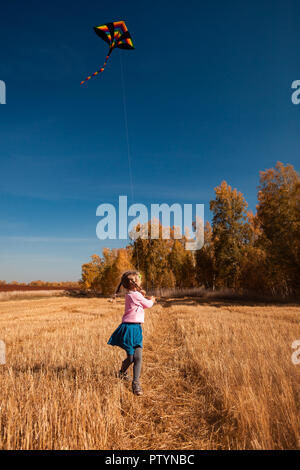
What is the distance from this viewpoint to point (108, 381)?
15.0 feet

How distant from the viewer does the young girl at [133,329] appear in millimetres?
4449

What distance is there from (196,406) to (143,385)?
52.1 inches

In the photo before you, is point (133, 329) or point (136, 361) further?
point (133, 329)

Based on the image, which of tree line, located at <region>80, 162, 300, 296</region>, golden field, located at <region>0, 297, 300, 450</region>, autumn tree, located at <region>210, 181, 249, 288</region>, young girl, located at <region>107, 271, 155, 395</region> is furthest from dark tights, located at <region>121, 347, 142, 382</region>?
autumn tree, located at <region>210, 181, 249, 288</region>

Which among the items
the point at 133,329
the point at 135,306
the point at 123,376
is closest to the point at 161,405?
the point at 123,376

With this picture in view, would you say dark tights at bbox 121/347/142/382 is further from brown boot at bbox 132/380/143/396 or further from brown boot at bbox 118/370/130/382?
brown boot at bbox 118/370/130/382

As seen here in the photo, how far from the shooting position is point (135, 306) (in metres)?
4.73

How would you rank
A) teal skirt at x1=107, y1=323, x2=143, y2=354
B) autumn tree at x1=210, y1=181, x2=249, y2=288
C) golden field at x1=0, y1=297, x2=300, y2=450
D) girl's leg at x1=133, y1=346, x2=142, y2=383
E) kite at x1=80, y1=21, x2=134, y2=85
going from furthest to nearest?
autumn tree at x1=210, y1=181, x2=249, y2=288 → kite at x1=80, y1=21, x2=134, y2=85 → teal skirt at x1=107, y1=323, x2=143, y2=354 → girl's leg at x1=133, y1=346, x2=142, y2=383 → golden field at x1=0, y1=297, x2=300, y2=450

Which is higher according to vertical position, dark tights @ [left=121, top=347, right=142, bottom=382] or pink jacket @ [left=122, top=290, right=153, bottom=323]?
pink jacket @ [left=122, top=290, right=153, bottom=323]

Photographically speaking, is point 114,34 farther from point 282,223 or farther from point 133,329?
point 282,223

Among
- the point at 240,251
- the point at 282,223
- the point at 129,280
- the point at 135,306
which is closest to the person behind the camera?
the point at 135,306

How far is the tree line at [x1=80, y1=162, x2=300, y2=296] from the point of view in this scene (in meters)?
25.9

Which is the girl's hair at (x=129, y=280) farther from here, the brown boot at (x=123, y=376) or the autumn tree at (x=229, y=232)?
the autumn tree at (x=229, y=232)

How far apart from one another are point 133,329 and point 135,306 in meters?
0.42
